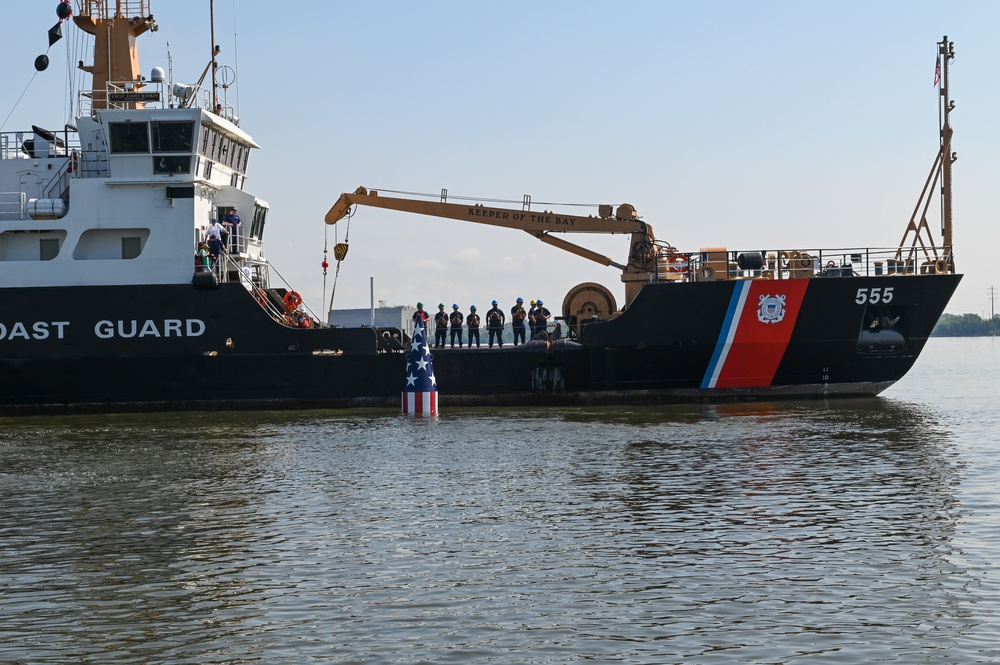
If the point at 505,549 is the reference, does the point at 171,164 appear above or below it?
above

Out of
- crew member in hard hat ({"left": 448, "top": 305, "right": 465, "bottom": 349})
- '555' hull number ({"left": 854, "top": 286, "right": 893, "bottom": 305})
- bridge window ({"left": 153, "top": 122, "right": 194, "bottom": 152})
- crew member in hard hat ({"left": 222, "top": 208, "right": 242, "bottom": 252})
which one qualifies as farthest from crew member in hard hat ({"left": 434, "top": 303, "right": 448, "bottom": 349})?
'555' hull number ({"left": 854, "top": 286, "right": 893, "bottom": 305})

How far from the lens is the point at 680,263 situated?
2733 cm

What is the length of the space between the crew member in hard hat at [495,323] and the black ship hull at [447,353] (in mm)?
1266

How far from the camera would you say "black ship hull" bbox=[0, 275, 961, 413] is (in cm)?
2558

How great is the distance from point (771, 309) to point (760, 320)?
358mm

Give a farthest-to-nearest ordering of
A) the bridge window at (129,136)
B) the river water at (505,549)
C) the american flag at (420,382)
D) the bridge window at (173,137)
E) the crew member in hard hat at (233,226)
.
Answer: the crew member in hard hat at (233,226), the bridge window at (173,137), the bridge window at (129,136), the american flag at (420,382), the river water at (505,549)

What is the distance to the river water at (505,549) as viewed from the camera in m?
8.41

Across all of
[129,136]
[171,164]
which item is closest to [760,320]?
[171,164]

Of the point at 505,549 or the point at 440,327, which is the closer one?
the point at 505,549

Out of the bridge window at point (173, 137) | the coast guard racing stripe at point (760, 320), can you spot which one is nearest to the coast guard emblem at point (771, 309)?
the coast guard racing stripe at point (760, 320)

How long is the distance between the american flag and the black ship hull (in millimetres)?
856

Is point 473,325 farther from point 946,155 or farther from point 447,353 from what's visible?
point 946,155

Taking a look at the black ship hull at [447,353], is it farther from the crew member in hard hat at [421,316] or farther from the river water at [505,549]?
the river water at [505,549]

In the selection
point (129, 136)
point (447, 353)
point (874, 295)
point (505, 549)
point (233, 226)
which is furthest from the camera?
point (233, 226)
